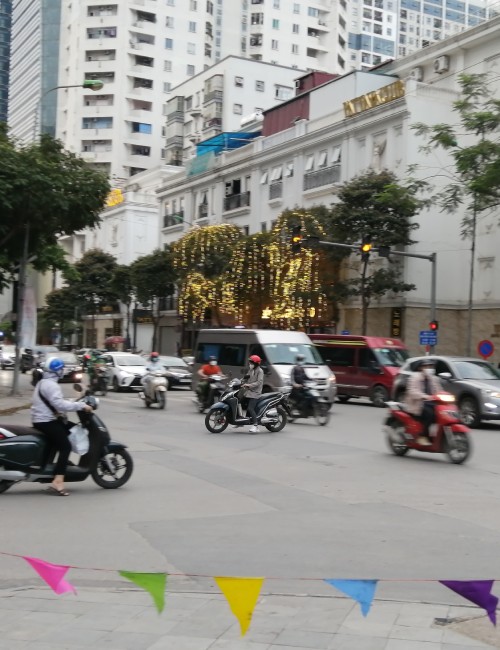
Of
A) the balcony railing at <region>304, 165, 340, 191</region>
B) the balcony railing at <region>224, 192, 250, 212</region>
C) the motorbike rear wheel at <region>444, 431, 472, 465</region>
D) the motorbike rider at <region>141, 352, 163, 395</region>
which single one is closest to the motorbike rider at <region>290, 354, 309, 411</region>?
the motorbike rider at <region>141, 352, 163, 395</region>

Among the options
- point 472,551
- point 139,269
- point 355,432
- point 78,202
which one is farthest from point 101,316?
point 472,551

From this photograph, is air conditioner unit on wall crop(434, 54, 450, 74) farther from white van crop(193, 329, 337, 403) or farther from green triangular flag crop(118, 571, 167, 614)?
green triangular flag crop(118, 571, 167, 614)

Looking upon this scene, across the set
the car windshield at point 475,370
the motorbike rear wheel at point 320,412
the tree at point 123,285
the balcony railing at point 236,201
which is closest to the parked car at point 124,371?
the motorbike rear wheel at point 320,412

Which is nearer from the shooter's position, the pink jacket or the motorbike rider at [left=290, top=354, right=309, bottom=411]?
the pink jacket

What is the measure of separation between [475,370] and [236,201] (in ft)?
113

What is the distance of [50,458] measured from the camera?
31.8 feet

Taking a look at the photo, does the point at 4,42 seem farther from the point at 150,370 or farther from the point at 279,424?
the point at 279,424

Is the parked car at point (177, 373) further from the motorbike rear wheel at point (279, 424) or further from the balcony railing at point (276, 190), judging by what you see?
the motorbike rear wheel at point (279, 424)

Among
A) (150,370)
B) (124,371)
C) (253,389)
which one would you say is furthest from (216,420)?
(124,371)

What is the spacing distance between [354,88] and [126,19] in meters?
53.0

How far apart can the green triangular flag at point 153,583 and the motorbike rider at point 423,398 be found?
939cm

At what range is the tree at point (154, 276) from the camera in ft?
190

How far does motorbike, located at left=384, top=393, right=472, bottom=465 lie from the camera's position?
13117mm

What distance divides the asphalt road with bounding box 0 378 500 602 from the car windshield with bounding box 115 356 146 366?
61.2 feet
